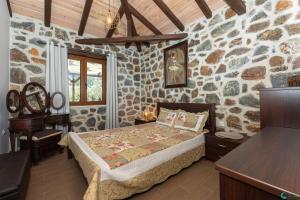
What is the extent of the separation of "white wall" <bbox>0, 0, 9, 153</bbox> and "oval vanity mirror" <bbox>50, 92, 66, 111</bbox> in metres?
0.79

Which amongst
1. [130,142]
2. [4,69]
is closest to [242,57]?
[130,142]

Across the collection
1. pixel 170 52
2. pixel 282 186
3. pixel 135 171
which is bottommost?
pixel 135 171

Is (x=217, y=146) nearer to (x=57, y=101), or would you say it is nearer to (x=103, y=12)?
(x=57, y=101)

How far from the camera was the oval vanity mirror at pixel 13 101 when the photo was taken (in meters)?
2.91

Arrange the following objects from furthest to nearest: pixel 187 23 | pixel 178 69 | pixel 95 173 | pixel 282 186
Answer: pixel 178 69 < pixel 187 23 < pixel 95 173 < pixel 282 186

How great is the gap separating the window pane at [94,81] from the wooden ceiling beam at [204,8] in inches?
115

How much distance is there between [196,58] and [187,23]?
0.88 meters

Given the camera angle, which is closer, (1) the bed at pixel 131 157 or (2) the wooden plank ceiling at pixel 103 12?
(1) the bed at pixel 131 157

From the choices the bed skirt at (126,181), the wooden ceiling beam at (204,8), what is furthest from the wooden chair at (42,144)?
the wooden ceiling beam at (204,8)

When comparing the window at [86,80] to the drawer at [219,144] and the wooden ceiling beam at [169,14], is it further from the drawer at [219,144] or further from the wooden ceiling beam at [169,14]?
the drawer at [219,144]

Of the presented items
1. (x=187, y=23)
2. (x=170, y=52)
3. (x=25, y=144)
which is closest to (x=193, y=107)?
(x=170, y=52)

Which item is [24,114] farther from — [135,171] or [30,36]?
[135,171]

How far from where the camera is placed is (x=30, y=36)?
344cm

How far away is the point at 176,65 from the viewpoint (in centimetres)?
401
